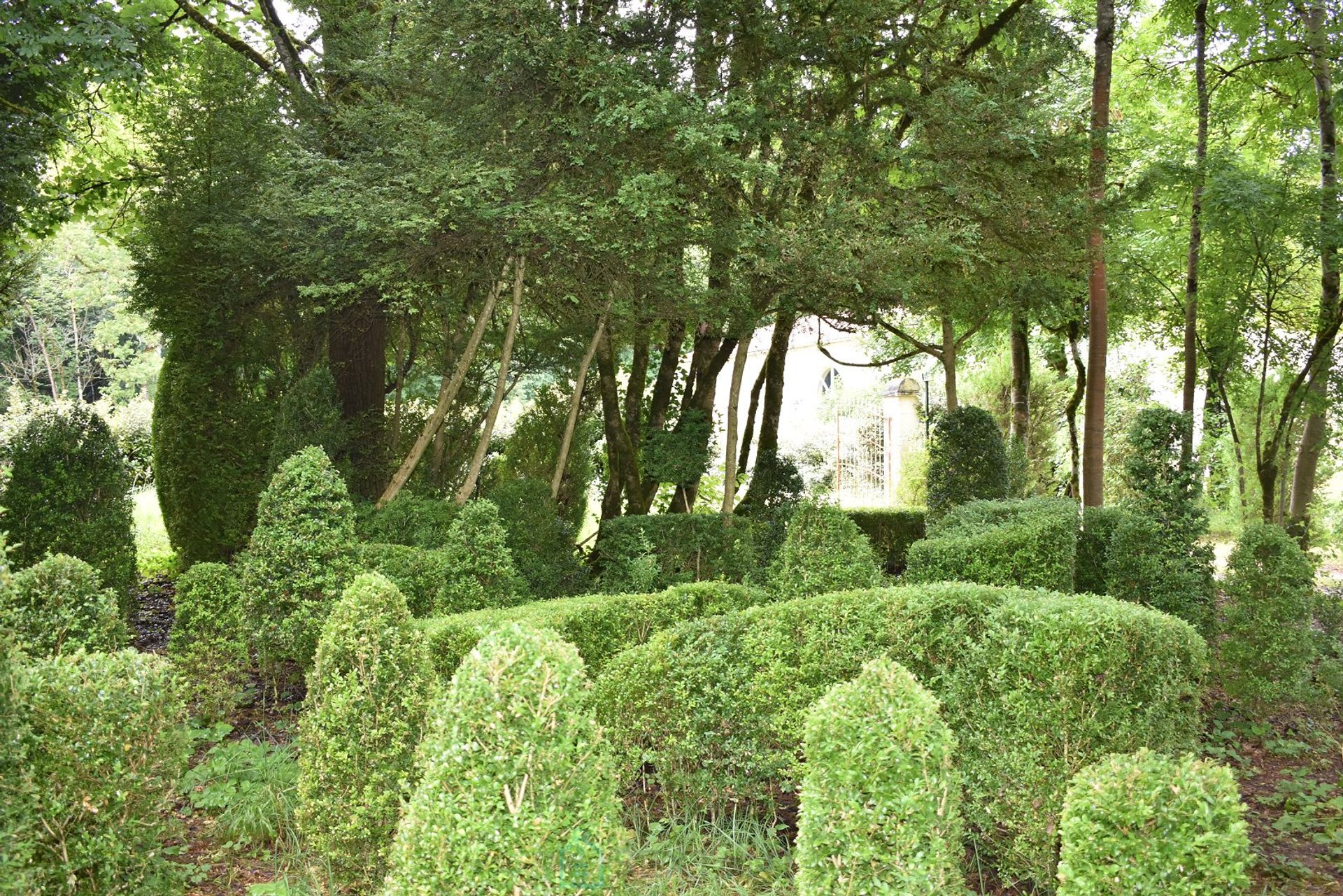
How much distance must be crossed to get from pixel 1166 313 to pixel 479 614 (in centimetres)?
1317

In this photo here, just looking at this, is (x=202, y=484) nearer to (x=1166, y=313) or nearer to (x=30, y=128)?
(x=30, y=128)

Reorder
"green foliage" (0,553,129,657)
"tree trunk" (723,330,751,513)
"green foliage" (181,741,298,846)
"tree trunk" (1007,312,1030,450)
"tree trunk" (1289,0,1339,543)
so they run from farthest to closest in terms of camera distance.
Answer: "tree trunk" (1007,312,1030,450) < "tree trunk" (723,330,751,513) < "tree trunk" (1289,0,1339,543) < "green foliage" (0,553,129,657) < "green foliage" (181,741,298,846)

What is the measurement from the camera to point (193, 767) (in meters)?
6.49

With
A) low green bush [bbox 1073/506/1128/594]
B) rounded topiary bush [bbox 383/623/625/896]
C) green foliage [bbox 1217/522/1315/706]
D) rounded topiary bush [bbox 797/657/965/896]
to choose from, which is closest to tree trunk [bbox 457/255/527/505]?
low green bush [bbox 1073/506/1128/594]

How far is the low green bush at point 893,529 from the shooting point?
14.8 m

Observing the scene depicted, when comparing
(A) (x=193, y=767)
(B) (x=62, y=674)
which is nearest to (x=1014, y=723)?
(B) (x=62, y=674)

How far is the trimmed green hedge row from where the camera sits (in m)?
4.71

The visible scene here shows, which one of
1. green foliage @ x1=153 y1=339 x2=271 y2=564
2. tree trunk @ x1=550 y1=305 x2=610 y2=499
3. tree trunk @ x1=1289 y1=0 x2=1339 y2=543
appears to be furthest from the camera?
green foliage @ x1=153 y1=339 x2=271 y2=564

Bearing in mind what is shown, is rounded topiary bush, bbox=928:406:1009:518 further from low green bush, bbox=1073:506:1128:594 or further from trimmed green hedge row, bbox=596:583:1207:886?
trimmed green hedge row, bbox=596:583:1207:886

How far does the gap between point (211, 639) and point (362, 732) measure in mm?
3330

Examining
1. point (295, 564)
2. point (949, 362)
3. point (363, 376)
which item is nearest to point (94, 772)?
point (295, 564)

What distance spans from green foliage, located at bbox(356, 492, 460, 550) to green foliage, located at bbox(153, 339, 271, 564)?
11.3 ft

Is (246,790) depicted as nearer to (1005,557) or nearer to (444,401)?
(1005,557)

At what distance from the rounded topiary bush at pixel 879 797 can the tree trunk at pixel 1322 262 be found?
32.3ft
